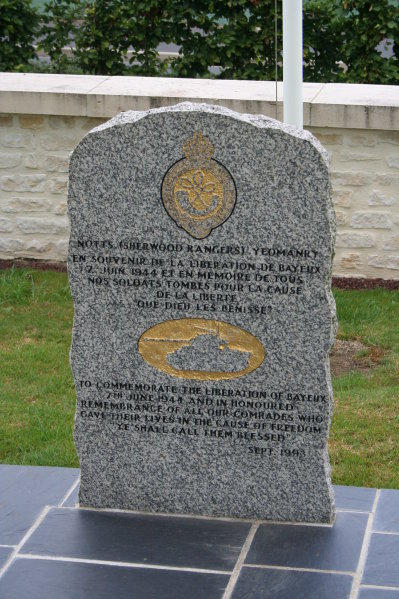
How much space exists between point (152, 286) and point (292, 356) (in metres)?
0.66

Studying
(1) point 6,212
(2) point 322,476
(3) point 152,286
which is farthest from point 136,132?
(1) point 6,212

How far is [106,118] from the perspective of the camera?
8328 mm

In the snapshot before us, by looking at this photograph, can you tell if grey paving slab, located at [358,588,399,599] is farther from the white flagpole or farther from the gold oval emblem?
the white flagpole

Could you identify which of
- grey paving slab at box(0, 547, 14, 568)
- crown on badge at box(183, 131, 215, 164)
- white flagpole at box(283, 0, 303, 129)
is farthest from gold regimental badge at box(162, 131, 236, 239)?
white flagpole at box(283, 0, 303, 129)

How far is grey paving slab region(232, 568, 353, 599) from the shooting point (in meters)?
4.22

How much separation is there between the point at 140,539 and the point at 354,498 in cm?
101

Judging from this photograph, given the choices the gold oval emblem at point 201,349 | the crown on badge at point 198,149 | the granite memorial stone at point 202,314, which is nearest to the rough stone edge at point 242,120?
the granite memorial stone at point 202,314

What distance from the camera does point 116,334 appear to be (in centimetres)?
477

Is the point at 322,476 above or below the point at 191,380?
below

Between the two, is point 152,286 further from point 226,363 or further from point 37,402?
point 37,402

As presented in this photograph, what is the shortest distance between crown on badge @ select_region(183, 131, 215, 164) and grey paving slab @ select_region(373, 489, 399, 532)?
66.9 inches

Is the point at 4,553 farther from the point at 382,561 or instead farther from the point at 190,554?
the point at 382,561

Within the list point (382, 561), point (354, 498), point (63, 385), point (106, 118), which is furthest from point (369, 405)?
point (106, 118)

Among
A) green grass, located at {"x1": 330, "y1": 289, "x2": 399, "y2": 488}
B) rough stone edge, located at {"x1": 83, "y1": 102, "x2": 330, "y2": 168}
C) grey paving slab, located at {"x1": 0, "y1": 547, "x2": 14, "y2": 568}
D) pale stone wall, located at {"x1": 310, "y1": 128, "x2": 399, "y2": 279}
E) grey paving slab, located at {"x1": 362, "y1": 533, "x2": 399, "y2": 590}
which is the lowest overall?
green grass, located at {"x1": 330, "y1": 289, "x2": 399, "y2": 488}
